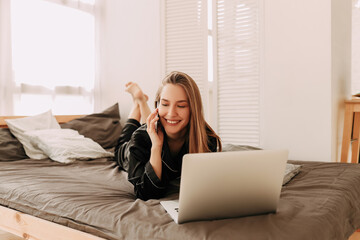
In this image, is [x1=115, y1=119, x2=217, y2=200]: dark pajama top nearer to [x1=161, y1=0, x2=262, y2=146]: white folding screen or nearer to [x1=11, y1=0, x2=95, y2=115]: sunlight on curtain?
[x1=161, y1=0, x2=262, y2=146]: white folding screen

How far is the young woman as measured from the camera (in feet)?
4.43

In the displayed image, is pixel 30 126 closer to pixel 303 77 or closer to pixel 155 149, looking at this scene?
pixel 155 149

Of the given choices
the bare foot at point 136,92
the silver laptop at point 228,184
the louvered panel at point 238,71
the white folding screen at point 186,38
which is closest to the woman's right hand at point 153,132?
the silver laptop at point 228,184

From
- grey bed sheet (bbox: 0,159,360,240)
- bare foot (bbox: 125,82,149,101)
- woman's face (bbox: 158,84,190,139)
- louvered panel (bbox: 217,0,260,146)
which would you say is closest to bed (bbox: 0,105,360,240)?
grey bed sheet (bbox: 0,159,360,240)

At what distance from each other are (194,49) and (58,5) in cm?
136

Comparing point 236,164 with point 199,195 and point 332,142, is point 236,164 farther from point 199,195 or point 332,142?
point 332,142

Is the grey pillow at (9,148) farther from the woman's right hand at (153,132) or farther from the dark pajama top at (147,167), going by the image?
the woman's right hand at (153,132)

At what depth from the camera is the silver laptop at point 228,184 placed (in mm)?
955

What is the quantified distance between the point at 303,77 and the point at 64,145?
1838mm

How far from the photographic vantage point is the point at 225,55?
2.95 metres

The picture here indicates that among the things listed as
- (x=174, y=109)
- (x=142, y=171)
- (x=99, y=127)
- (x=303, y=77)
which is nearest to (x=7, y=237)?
(x=99, y=127)

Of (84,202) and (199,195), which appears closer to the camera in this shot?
(199,195)

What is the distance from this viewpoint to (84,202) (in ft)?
4.30

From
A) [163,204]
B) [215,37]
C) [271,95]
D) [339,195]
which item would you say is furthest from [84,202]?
[215,37]
